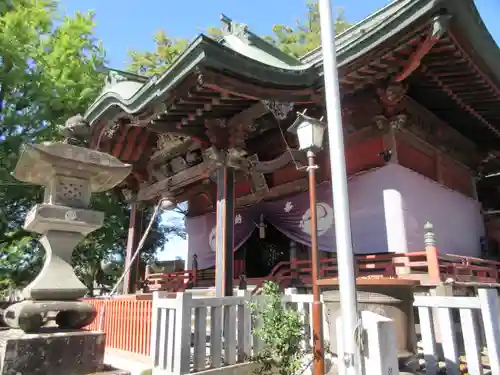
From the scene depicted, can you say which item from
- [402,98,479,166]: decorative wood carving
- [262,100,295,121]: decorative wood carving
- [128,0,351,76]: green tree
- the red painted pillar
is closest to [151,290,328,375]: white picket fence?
[262,100,295,121]: decorative wood carving

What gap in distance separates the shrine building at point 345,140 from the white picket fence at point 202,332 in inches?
64.5

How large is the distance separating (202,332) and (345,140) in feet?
17.4

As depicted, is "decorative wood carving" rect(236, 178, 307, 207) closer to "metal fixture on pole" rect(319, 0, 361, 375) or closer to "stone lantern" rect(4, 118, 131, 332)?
"metal fixture on pole" rect(319, 0, 361, 375)

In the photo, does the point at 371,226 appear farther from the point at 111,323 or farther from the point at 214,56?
the point at 111,323

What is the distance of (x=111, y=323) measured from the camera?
6.31m

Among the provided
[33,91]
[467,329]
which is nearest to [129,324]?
[467,329]

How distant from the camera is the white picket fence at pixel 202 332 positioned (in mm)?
4625

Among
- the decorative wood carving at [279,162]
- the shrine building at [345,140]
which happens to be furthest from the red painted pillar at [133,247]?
the decorative wood carving at [279,162]

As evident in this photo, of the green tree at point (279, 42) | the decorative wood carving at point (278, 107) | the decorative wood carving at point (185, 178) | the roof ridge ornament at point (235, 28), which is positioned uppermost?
the green tree at point (279, 42)

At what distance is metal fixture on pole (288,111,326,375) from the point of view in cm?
390

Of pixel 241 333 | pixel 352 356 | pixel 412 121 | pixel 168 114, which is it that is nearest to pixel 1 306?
pixel 168 114

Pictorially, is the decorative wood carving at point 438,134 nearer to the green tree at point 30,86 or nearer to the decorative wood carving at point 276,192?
the decorative wood carving at point 276,192

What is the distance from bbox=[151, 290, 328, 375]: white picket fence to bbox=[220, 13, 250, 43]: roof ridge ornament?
17.3 feet

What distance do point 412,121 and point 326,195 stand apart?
2443 mm
